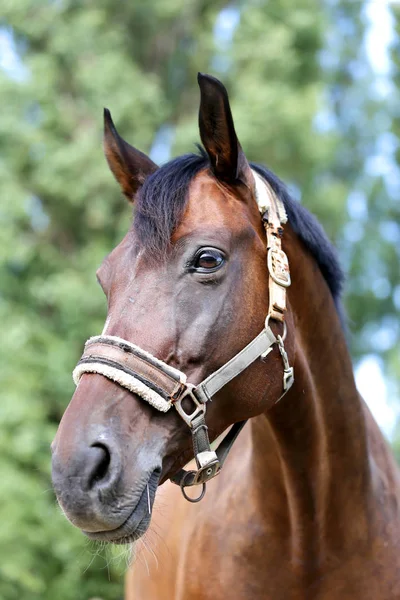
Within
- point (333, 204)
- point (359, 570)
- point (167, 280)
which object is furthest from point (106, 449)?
point (333, 204)

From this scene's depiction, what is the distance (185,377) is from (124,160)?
1.11 meters

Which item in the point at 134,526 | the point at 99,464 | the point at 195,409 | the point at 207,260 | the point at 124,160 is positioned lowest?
the point at 134,526

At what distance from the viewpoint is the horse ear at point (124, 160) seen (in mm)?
2959

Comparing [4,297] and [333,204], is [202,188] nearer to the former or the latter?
[4,297]

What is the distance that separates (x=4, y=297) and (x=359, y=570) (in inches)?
319

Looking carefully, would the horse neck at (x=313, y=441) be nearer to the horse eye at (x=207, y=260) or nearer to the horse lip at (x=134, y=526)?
the horse eye at (x=207, y=260)

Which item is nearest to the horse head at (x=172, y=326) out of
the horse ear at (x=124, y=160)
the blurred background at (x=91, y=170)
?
the horse ear at (x=124, y=160)

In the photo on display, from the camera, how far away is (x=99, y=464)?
205 cm

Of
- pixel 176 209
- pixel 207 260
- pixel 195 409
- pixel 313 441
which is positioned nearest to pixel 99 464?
pixel 195 409

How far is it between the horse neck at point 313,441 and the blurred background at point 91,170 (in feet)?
17.9

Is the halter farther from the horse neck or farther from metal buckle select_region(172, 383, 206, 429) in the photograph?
the horse neck

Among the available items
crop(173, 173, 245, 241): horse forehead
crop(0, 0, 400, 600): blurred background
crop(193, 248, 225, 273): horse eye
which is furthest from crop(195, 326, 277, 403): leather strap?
crop(0, 0, 400, 600): blurred background

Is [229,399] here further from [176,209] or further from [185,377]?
[176,209]

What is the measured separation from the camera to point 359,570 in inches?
110
